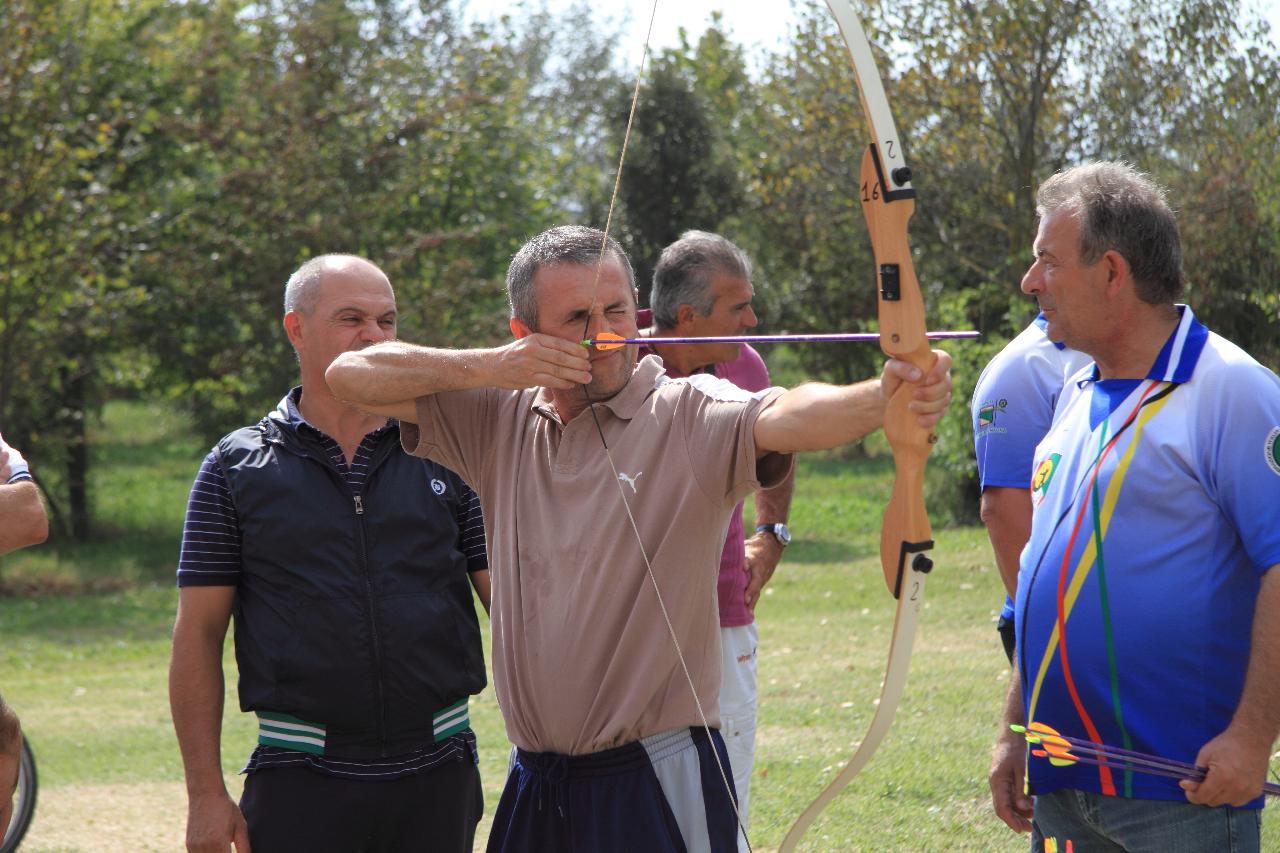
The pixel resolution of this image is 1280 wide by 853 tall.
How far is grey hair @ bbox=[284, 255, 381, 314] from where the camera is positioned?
2.88 meters

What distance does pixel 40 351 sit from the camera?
11.5 metres

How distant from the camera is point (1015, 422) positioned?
9.23ft

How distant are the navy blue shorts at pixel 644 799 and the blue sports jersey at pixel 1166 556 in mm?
567

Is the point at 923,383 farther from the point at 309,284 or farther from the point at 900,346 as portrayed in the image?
the point at 309,284

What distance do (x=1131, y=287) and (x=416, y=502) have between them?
1.38 m

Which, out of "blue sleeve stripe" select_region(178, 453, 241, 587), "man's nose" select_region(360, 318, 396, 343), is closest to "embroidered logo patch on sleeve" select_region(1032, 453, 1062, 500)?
"man's nose" select_region(360, 318, 396, 343)

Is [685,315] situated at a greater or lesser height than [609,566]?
greater

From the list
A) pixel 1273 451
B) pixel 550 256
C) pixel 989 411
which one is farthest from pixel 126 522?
pixel 1273 451

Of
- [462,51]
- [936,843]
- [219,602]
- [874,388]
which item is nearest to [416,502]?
[219,602]

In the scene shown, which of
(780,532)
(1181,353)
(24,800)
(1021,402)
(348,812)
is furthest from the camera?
(24,800)

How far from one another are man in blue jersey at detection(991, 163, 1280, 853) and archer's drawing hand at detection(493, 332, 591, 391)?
80cm

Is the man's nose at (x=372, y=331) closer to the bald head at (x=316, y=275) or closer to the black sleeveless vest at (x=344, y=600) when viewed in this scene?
the bald head at (x=316, y=275)

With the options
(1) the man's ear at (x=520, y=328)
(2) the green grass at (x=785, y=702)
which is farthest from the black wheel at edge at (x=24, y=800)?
(1) the man's ear at (x=520, y=328)

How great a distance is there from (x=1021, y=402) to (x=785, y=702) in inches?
155
